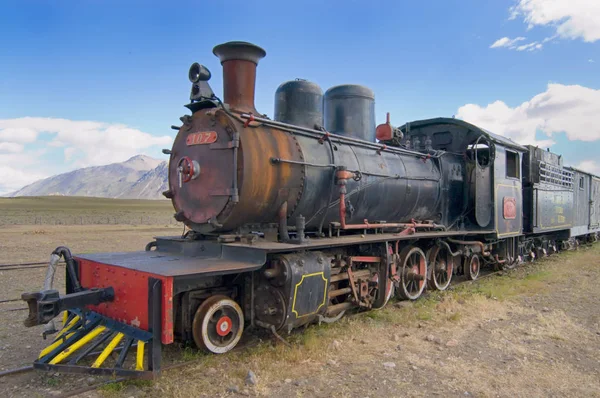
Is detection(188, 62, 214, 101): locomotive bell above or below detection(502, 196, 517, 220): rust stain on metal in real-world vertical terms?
above

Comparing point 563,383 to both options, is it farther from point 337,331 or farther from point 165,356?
point 165,356

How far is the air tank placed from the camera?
8188 mm

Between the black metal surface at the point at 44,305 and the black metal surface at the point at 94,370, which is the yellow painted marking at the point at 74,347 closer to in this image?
the black metal surface at the point at 94,370

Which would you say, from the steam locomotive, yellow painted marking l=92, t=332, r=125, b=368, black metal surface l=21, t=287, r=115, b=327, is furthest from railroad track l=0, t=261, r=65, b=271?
yellow painted marking l=92, t=332, r=125, b=368

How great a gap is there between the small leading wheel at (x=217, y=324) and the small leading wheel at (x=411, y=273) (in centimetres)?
377

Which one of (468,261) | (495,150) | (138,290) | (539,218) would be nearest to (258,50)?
(138,290)

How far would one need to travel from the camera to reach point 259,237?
6.29 m

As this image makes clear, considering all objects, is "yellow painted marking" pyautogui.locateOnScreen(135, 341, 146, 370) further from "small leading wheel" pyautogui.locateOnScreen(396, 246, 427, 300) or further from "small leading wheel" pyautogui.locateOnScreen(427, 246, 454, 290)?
"small leading wheel" pyautogui.locateOnScreen(427, 246, 454, 290)

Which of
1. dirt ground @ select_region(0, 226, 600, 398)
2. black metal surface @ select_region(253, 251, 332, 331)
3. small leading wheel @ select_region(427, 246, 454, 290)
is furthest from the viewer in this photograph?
small leading wheel @ select_region(427, 246, 454, 290)

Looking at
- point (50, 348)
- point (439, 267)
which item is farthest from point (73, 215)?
point (50, 348)

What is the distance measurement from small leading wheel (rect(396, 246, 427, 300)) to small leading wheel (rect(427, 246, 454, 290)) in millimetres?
436

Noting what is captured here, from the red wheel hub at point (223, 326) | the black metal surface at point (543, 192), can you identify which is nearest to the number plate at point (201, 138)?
the red wheel hub at point (223, 326)

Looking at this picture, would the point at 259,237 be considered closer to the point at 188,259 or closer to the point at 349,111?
the point at 188,259

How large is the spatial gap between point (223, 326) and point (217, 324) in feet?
0.37
